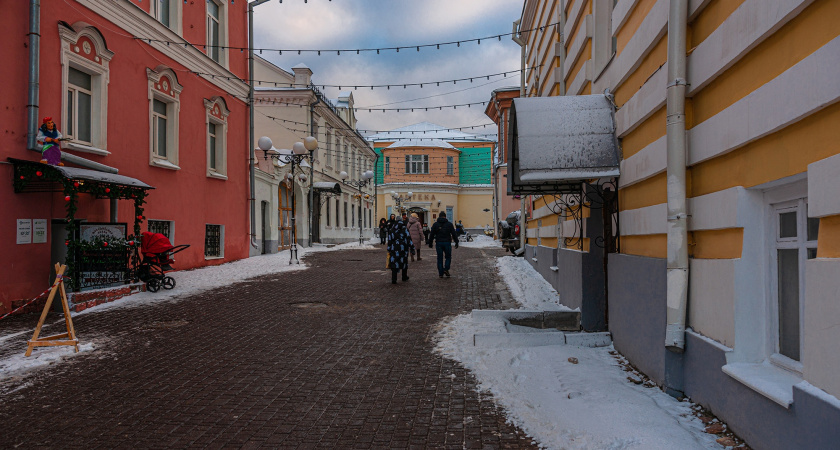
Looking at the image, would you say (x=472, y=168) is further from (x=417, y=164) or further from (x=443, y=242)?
(x=443, y=242)

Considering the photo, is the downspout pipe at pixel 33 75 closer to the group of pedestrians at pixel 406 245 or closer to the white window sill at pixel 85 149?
the white window sill at pixel 85 149

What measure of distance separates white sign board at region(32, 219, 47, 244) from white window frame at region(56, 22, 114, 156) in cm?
162

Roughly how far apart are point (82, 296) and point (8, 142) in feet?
8.64

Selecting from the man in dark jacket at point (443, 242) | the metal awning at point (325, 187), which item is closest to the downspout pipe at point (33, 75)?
the man in dark jacket at point (443, 242)

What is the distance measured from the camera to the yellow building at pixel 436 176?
177ft

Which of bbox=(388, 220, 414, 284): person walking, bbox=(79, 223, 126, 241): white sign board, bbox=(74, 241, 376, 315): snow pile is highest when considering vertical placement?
bbox=(79, 223, 126, 241): white sign board

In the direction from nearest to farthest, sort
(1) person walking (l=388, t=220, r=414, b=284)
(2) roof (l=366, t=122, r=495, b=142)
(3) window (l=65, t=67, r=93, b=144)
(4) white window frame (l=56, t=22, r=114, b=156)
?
(4) white window frame (l=56, t=22, r=114, b=156) → (3) window (l=65, t=67, r=93, b=144) → (1) person walking (l=388, t=220, r=414, b=284) → (2) roof (l=366, t=122, r=495, b=142)

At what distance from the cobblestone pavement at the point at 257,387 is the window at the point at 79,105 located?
4.22m

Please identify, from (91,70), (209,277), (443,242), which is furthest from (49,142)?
(443,242)

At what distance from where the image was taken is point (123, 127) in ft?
39.0

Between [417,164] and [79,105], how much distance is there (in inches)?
1754

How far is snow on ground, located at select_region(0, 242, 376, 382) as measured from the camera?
547cm

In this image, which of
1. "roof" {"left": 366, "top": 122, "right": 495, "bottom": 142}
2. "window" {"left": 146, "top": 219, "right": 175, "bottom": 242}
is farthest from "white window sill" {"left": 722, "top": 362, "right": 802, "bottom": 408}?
"roof" {"left": 366, "top": 122, "right": 495, "bottom": 142}

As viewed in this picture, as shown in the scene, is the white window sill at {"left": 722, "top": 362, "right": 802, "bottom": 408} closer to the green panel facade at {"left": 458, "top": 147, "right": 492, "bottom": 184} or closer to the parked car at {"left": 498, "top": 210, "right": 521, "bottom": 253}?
the parked car at {"left": 498, "top": 210, "right": 521, "bottom": 253}
